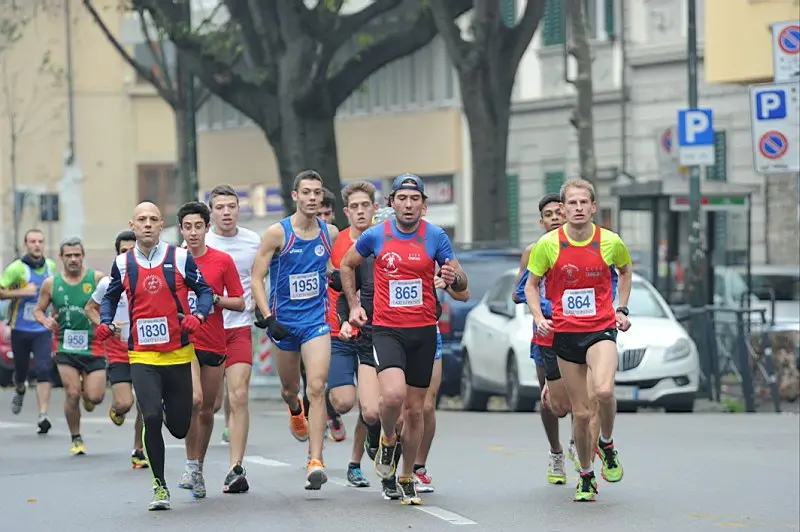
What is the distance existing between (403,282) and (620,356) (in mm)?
8841

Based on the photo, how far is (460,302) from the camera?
79.7 ft

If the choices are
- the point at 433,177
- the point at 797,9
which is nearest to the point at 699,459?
the point at 797,9

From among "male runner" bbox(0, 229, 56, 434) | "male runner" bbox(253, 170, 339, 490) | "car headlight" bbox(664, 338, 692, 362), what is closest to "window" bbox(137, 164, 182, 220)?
"male runner" bbox(0, 229, 56, 434)

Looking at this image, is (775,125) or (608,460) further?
(775,125)

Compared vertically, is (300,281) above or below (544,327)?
above

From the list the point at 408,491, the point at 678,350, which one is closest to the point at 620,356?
the point at 678,350

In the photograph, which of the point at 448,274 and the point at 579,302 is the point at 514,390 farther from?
the point at 448,274

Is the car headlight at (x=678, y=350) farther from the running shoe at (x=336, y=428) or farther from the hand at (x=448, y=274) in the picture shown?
the hand at (x=448, y=274)

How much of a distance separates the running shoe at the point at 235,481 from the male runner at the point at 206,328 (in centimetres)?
22

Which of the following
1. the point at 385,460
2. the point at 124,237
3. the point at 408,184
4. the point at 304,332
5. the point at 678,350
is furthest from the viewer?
the point at 678,350

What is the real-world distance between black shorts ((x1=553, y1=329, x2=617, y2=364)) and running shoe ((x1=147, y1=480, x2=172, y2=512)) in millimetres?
2496

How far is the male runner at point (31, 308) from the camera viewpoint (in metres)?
20.4

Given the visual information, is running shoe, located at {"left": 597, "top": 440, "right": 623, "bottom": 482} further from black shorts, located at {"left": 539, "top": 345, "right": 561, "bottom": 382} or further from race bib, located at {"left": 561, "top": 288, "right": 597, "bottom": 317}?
race bib, located at {"left": 561, "top": 288, "right": 597, "bottom": 317}

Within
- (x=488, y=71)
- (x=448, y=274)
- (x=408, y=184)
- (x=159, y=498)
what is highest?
(x=488, y=71)
